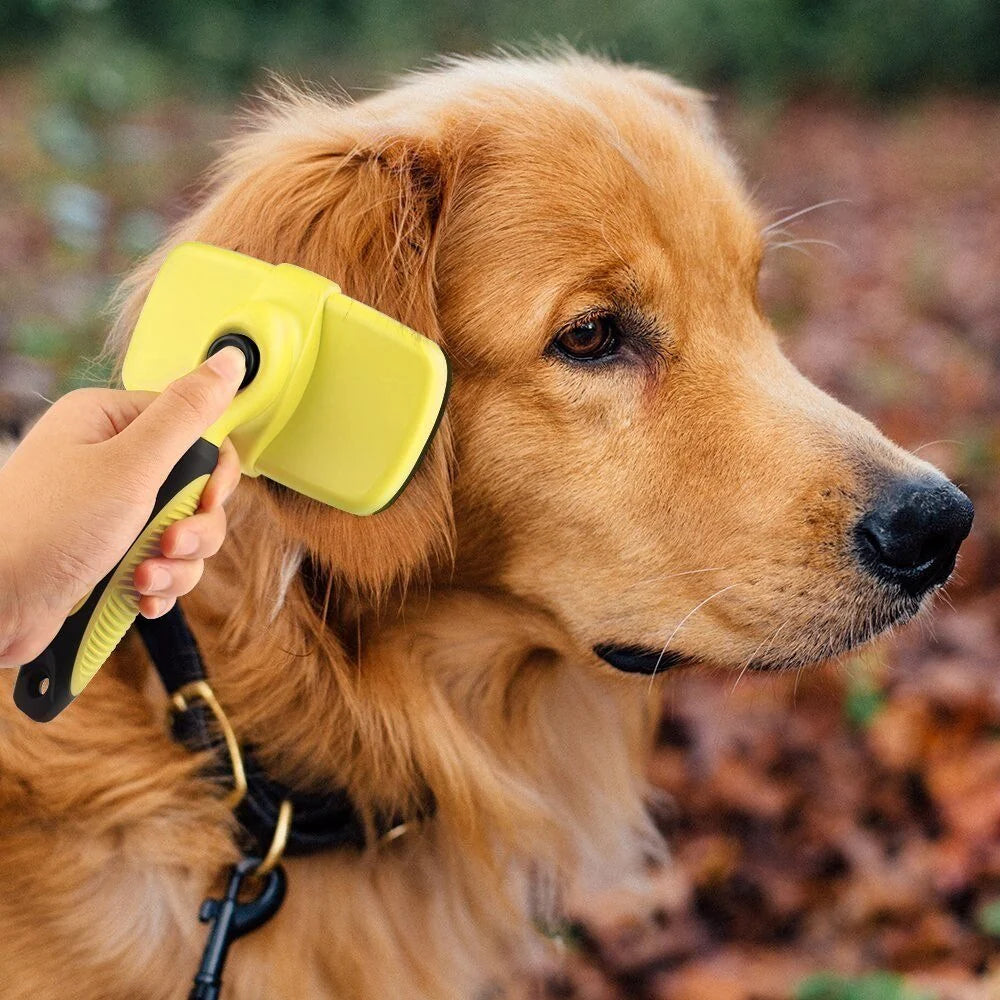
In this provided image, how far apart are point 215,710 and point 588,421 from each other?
878mm

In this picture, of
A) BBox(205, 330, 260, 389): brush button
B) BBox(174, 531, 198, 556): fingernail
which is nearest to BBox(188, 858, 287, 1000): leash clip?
BBox(174, 531, 198, 556): fingernail

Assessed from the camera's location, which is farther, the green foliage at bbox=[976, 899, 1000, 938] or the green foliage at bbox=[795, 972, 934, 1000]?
the green foliage at bbox=[976, 899, 1000, 938]

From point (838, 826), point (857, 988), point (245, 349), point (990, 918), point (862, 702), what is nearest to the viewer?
point (245, 349)

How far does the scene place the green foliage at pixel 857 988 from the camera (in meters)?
2.78

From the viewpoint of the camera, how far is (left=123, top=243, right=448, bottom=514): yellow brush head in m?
1.72

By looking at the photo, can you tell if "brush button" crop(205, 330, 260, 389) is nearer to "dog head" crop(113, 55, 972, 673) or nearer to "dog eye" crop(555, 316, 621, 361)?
"dog head" crop(113, 55, 972, 673)

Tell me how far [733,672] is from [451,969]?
905mm

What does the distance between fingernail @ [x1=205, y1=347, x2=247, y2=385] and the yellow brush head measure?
13cm

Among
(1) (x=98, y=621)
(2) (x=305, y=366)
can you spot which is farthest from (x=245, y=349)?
(1) (x=98, y=621)

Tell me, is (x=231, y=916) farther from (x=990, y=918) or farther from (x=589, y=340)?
(x=990, y=918)

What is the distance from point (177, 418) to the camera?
4.49 feet

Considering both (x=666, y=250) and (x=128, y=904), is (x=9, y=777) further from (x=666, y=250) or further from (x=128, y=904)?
(x=666, y=250)

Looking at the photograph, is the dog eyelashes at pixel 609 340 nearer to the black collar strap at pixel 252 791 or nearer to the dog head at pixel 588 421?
the dog head at pixel 588 421

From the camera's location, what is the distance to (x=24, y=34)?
11969 millimetres
